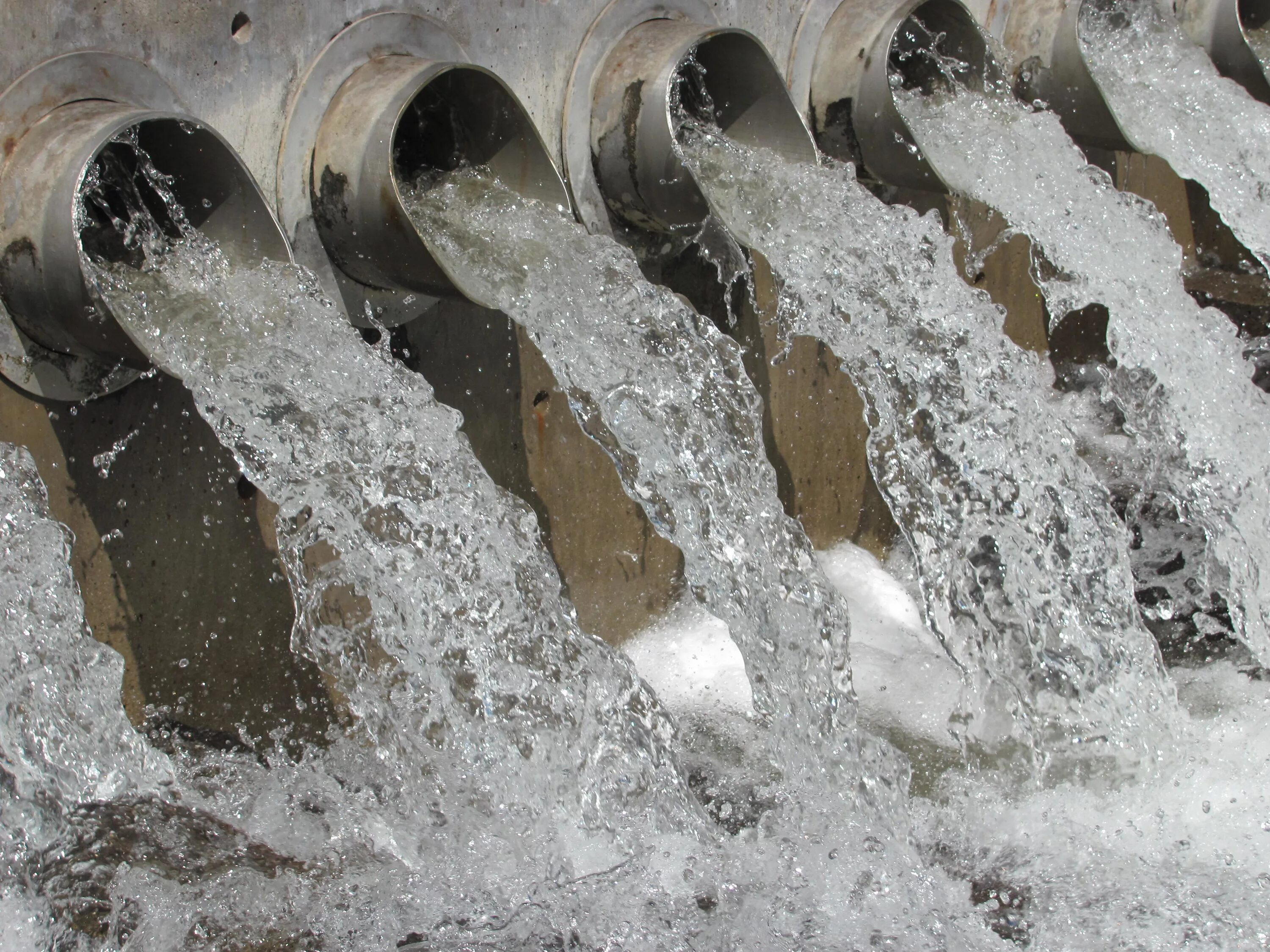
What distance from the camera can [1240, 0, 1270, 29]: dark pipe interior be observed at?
15.0 feet

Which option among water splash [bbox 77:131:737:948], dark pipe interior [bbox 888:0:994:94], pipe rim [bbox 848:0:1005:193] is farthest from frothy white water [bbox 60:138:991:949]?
dark pipe interior [bbox 888:0:994:94]

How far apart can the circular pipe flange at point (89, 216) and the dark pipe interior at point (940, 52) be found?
1.95 m

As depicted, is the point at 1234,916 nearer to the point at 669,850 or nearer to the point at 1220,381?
the point at 669,850

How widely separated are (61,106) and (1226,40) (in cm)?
350

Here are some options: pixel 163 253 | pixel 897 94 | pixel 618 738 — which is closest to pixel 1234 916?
pixel 618 738

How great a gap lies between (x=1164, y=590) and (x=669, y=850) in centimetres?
172

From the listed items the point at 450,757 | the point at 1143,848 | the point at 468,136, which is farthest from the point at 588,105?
the point at 1143,848

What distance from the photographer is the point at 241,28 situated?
8.25ft

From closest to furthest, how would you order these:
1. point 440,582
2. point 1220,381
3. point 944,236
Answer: point 440,582 → point 944,236 → point 1220,381

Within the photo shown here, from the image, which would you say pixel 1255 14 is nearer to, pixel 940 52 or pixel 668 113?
pixel 940 52

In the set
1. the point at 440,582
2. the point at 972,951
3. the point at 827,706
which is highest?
the point at 440,582

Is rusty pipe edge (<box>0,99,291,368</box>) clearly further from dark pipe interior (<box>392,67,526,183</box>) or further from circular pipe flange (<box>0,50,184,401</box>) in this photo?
dark pipe interior (<box>392,67,526,183</box>)

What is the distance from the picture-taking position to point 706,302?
11.6ft

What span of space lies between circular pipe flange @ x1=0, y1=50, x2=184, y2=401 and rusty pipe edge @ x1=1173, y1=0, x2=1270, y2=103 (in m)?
3.24
